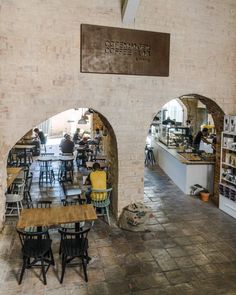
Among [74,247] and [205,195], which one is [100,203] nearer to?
[74,247]

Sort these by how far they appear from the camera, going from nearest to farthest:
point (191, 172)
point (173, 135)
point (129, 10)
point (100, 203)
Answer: point (129, 10), point (100, 203), point (191, 172), point (173, 135)

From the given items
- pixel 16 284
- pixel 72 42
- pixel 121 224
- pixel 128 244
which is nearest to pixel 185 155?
pixel 121 224

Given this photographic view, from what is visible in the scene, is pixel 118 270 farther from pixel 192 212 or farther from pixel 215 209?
pixel 215 209

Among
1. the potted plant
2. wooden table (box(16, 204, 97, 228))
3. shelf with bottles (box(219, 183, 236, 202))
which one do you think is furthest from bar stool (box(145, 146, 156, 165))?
wooden table (box(16, 204, 97, 228))

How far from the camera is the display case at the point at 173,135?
1245 cm

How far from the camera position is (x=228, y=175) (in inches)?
303

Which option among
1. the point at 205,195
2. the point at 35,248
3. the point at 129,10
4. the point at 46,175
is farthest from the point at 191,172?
the point at 35,248

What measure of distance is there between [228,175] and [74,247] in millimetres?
4524

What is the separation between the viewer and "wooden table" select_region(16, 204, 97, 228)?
5.01 metres

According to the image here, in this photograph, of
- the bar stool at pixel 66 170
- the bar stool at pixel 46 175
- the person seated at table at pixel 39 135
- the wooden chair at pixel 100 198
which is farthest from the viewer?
the person seated at table at pixel 39 135

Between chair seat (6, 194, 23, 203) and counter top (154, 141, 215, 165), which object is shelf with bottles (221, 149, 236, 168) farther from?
chair seat (6, 194, 23, 203)

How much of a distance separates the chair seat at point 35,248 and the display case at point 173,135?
7998 mm

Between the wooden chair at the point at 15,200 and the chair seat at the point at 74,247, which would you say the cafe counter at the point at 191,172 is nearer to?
the wooden chair at the point at 15,200

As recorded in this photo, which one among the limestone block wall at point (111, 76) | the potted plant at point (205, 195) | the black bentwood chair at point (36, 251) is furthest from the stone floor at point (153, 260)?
the limestone block wall at point (111, 76)
